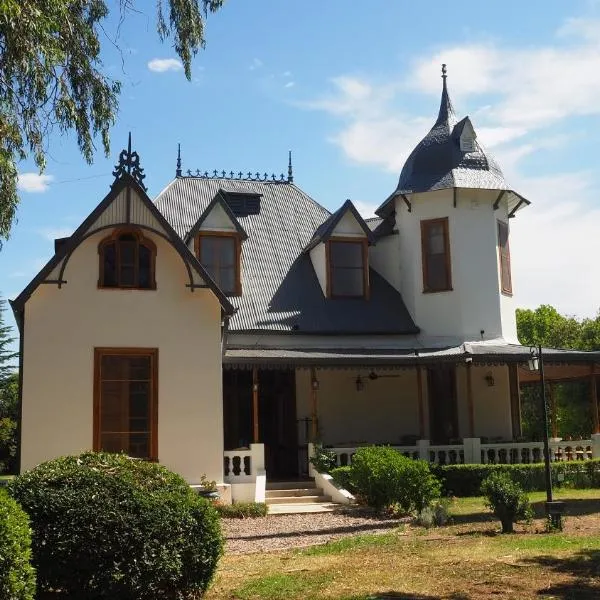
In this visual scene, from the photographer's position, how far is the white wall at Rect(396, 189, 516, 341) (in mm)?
21141

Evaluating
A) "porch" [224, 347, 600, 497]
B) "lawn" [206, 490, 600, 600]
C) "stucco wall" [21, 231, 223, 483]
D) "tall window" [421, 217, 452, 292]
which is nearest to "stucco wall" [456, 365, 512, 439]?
"porch" [224, 347, 600, 497]

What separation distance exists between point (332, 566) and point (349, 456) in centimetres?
882

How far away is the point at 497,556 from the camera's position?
987 cm

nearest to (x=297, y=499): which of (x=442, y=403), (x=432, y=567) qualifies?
(x=442, y=403)

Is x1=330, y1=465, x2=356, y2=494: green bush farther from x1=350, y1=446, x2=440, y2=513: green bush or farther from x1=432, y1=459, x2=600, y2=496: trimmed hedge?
x1=432, y1=459, x2=600, y2=496: trimmed hedge

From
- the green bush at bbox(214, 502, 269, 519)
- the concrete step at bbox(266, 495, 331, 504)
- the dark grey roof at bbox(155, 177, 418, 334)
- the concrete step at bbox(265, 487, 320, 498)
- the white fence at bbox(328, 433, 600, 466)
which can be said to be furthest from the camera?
the dark grey roof at bbox(155, 177, 418, 334)

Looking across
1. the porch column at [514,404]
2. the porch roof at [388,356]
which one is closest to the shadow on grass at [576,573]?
the porch roof at [388,356]

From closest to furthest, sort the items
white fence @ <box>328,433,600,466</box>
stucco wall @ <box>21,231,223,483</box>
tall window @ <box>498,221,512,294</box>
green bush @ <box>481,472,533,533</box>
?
1. green bush @ <box>481,472,533,533</box>
2. stucco wall @ <box>21,231,223,483</box>
3. white fence @ <box>328,433,600,466</box>
4. tall window @ <box>498,221,512,294</box>

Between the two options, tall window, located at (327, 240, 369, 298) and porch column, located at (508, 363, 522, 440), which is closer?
porch column, located at (508, 363, 522, 440)

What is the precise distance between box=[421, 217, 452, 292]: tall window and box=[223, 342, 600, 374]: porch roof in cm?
190

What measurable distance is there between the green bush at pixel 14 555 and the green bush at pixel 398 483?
8782 millimetres

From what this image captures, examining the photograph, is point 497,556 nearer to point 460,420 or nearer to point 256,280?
point 460,420

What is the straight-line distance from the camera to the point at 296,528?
13688 millimetres

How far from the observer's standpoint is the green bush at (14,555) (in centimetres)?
638
